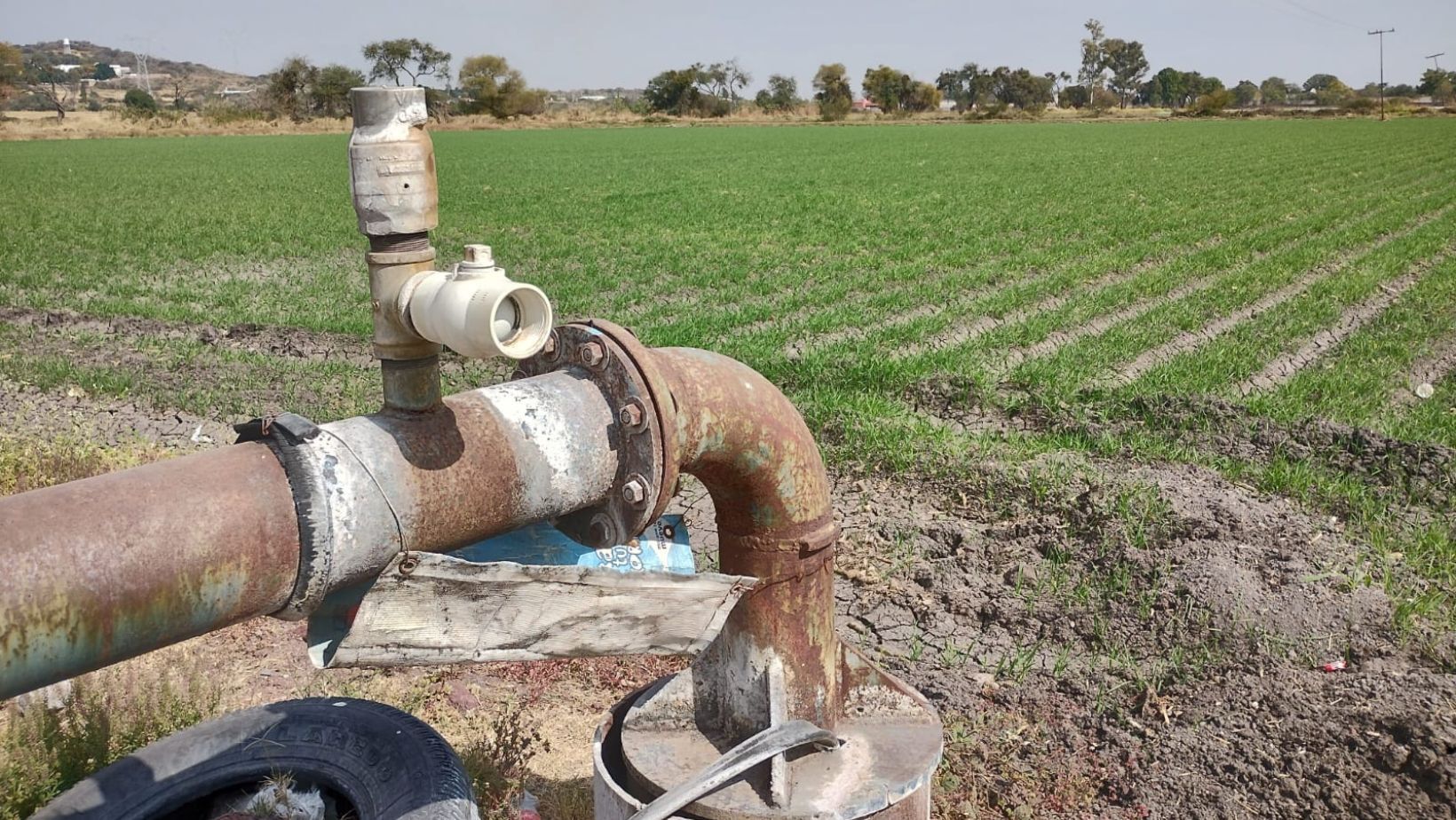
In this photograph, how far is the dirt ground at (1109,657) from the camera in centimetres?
339

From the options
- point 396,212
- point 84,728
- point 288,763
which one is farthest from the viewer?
point 84,728

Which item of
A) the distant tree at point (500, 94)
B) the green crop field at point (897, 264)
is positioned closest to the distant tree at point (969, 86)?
the distant tree at point (500, 94)

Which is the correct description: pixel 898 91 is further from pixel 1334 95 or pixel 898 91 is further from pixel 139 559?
pixel 139 559

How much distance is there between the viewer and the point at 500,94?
81.2 metres

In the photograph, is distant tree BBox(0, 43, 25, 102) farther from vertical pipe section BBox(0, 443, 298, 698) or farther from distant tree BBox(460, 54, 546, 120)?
vertical pipe section BBox(0, 443, 298, 698)

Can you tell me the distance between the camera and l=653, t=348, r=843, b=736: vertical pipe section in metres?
1.92

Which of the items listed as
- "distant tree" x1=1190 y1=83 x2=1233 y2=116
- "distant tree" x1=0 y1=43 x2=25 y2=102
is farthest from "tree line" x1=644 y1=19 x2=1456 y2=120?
"distant tree" x1=0 y1=43 x2=25 y2=102

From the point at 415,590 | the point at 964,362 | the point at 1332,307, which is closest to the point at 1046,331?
the point at 964,362

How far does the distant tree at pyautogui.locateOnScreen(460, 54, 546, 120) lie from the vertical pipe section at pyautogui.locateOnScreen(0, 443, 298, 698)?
267ft

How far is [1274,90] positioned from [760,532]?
160 metres

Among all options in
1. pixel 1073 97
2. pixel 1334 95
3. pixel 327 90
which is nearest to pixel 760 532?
pixel 327 90

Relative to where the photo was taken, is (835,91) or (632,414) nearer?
(632,414)

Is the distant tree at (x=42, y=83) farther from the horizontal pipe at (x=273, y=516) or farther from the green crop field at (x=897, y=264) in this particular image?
the horizontal pipe at (x=273, y=516)

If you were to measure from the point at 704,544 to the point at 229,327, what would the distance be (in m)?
6.87
